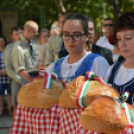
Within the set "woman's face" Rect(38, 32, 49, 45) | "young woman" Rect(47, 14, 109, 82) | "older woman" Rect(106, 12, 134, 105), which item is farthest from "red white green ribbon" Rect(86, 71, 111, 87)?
"woman's face" Rect(38, 32, 49, 45)

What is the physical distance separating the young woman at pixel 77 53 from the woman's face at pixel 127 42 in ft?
1.44

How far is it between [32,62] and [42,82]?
3.24 m

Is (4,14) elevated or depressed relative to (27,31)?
elevated

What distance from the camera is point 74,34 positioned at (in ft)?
7.10

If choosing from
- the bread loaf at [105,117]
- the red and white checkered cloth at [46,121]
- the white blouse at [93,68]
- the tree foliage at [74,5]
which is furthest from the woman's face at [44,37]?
the tree foliage at [74,5]

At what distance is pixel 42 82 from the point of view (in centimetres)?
196

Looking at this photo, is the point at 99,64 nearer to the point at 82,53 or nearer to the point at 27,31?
the point at 82,53

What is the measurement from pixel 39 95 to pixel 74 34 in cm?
56

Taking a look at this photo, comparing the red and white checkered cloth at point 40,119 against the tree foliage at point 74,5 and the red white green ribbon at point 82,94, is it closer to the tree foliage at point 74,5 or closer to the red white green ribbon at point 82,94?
the red white green ribbon at point 82,94

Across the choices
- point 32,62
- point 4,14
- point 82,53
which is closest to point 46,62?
point 32,62

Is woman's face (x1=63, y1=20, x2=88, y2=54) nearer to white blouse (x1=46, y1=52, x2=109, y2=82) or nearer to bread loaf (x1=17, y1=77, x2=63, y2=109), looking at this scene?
white blouse (x1=46, y1=52, x2=109, y2=82)

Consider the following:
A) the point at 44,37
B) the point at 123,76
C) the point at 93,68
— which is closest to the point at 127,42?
the point at 123,76

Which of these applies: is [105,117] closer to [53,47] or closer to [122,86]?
[122,86]

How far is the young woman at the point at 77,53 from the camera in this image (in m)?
2.17
